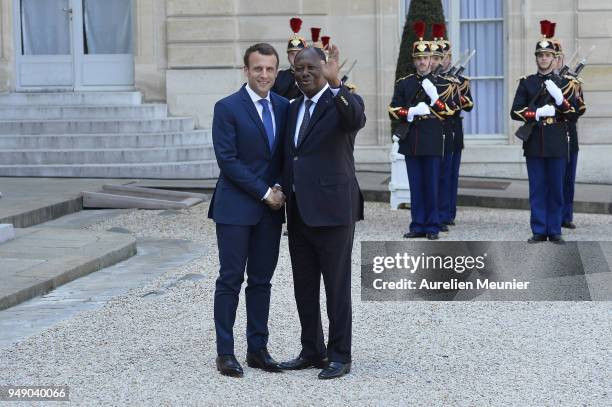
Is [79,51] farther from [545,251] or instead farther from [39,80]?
[545,251]

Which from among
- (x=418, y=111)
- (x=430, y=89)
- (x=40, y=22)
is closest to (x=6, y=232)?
(x=418, y=111)

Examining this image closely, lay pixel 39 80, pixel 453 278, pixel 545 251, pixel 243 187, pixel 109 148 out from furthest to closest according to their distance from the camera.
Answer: pixel 39 80 → pixel 109 148 → pixel 545 251 → pixel 453 278 → pixel 243 187

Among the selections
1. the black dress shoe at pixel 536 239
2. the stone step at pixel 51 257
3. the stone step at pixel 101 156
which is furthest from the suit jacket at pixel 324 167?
the stone step at pixel 101 156

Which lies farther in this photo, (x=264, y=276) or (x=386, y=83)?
(x=386, y=83)

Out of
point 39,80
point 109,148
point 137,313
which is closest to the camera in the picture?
point 137,313

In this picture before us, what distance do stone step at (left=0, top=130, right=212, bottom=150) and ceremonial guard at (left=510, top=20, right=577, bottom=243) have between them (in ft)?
22.7

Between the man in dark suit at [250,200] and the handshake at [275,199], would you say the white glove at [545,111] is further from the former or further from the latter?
the handshake at [275,199]

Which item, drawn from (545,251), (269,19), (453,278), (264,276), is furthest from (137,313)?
(269,19)

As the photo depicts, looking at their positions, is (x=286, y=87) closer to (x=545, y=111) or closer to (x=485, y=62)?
(x=545, y=111)

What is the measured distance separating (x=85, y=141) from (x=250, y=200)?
11.5m

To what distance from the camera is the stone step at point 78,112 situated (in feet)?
61.9

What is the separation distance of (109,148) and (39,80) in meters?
2.26

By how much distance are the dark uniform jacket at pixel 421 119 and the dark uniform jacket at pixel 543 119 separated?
0.85 m

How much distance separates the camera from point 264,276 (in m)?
7.23
